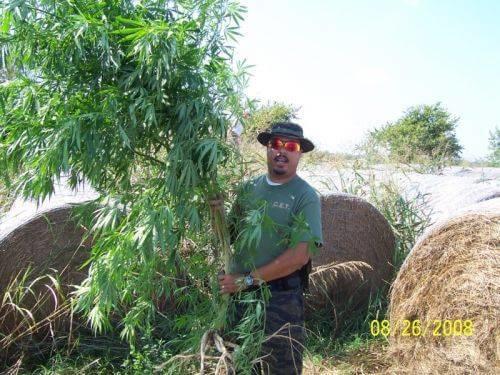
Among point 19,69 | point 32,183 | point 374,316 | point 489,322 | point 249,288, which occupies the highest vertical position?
point 19,69

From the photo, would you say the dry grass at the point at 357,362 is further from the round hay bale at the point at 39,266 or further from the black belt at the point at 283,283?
the round hay bale at the point at 39,266

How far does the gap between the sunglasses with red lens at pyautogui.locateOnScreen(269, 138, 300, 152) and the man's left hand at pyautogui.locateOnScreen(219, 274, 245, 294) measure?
0.78 meters

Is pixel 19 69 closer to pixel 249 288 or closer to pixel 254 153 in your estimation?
pixel 249 288

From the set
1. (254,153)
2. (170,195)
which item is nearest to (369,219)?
(254,153)

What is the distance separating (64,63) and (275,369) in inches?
75.6

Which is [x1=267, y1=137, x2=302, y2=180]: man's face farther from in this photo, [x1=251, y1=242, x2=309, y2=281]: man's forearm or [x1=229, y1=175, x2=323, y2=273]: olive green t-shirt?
[x1=251, y1=242, x2=309, y2=281]: man's forearm

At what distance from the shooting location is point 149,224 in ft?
7.53

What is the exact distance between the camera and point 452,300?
3949mm

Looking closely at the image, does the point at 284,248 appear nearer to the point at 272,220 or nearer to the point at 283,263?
the point at 283,263

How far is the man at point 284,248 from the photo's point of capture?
9.32 feet

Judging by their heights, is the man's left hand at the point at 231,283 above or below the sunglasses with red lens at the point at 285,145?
below
